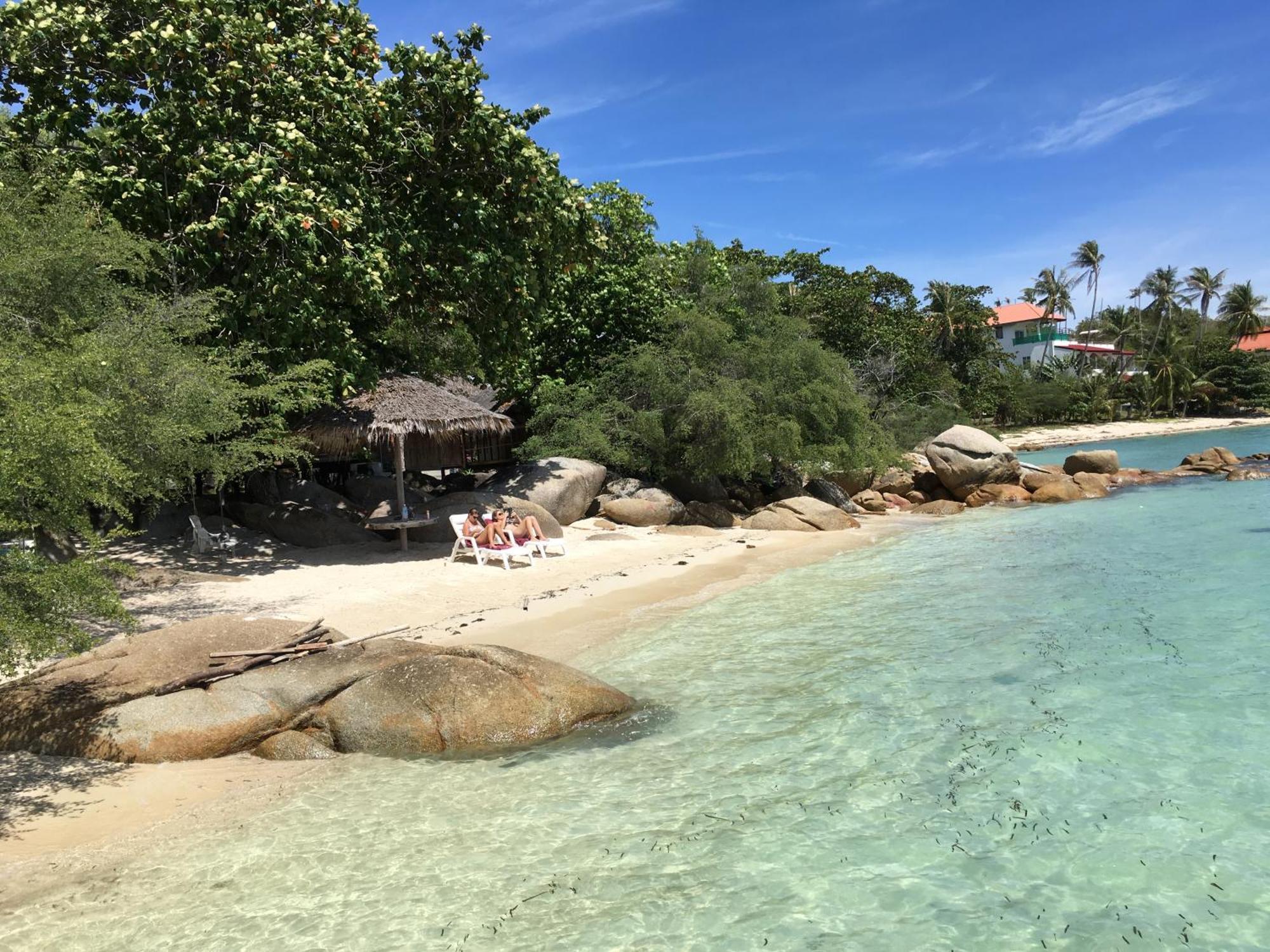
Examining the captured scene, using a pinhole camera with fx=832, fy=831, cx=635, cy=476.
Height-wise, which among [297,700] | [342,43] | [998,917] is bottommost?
[998,917]

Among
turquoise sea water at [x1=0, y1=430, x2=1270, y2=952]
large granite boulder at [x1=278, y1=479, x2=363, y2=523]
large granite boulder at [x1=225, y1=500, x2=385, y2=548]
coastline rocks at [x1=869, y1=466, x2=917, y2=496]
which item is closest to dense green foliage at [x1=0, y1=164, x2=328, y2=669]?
large granite boulder at [x1=225, y1=500, x2=385, y2=548]

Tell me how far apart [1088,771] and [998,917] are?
6.77 ft

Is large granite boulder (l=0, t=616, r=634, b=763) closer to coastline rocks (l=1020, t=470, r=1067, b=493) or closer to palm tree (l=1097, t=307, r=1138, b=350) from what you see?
coastline rocks (l=1020, t=470, r=1067, b=493)

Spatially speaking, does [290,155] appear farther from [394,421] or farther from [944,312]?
[944,312]

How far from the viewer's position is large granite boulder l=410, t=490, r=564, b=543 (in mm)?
15305

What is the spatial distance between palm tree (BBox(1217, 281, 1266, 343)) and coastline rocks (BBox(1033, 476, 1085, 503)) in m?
51.0

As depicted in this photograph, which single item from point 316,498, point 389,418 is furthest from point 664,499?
point 316,498

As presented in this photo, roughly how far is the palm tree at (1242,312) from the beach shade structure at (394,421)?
6844cm

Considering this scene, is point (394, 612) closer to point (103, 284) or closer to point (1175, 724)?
point (103, 284)

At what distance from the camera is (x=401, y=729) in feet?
21.2

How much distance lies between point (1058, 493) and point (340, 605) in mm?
21137

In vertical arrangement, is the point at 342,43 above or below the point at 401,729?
above

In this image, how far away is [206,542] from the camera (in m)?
13.6

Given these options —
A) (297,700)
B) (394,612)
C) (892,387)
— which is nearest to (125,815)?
(297,700)
